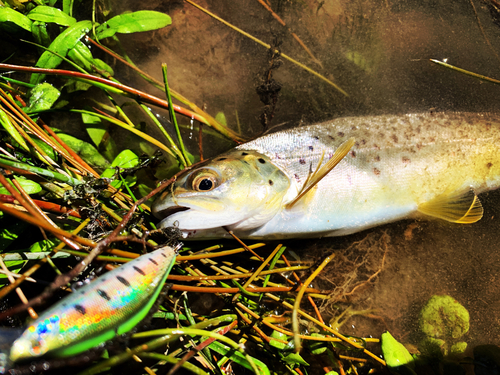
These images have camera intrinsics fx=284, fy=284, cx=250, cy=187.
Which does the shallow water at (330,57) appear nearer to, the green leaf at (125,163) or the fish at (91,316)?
the green leaf at (125,163)

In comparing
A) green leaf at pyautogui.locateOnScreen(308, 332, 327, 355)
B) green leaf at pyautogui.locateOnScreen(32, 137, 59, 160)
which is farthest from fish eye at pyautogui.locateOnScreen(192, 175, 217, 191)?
green leaf at pyautogui.locateOnScreen(308, 332, 327, 355)

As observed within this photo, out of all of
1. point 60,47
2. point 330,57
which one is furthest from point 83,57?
point 330,57

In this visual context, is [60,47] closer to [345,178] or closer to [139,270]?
[139,270]

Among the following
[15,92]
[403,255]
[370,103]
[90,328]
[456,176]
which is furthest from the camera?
[370,103]

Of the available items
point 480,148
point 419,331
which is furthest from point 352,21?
point 419,331

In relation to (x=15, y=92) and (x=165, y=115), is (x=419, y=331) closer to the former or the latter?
(x=165, y=115)

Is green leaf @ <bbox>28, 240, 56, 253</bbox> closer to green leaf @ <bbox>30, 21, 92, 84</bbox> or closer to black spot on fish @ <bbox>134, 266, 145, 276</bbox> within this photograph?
black spot on fish @ <bbox>134, 266, 145, 276</bbox>

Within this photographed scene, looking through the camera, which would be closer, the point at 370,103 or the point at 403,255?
the point at 403,255

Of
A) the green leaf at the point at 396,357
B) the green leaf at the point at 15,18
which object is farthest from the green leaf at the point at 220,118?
the green leaf at the point at 396,357
